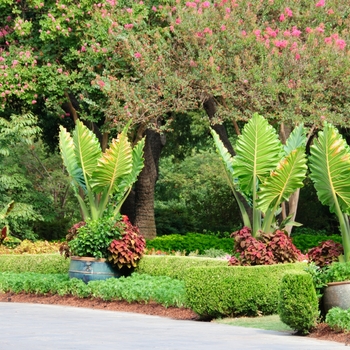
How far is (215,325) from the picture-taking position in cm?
1248

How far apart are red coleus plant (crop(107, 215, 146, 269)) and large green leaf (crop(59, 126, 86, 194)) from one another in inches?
64.0

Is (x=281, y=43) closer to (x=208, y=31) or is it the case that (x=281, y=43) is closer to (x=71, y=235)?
(x=208, y=31)

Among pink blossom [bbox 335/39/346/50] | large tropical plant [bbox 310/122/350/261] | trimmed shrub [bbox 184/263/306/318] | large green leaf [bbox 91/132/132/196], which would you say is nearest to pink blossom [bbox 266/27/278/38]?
pink blossom [bbox 335/39/346/50]

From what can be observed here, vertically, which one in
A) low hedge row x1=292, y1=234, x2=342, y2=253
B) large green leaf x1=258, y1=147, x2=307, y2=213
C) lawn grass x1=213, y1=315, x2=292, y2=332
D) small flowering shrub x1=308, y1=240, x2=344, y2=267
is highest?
large green leaf x1=258, y1=147, x2=307, y2=213

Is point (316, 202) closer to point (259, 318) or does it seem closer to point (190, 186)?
point (190, 186)

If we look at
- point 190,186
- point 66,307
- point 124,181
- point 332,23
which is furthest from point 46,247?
point 190,186

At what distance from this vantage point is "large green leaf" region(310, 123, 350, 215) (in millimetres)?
12219

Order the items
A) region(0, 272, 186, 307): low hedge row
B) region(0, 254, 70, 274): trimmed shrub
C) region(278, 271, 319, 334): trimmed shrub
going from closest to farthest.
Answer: region(278, 271, 319, 334): trimmed shrub → region(0, 272, 186, 307): low hedge row → region(0, 254, 70, 274): trimmed shrub

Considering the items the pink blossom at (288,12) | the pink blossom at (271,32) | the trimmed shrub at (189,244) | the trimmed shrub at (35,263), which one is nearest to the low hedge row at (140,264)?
the trimmed shrub at (35,263)

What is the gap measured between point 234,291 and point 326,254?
1.78m

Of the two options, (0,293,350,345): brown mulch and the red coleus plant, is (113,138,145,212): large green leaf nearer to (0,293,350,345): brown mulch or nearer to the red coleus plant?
the red coleus plant

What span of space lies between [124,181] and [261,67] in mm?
5695

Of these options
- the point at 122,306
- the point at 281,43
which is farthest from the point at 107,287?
the point at 281,43

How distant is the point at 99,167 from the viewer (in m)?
17.0
